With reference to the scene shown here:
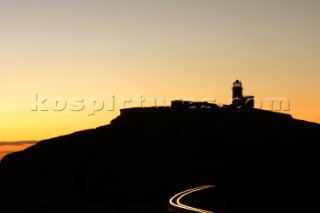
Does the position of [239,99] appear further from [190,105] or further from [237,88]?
[190,105]

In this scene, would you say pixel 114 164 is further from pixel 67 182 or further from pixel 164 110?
pixel 164 110

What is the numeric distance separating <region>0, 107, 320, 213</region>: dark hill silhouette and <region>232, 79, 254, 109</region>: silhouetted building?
1.60 meters

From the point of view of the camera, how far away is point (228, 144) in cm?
7069

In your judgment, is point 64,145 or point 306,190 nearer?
point 306,190

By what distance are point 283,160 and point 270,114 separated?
15.1 m

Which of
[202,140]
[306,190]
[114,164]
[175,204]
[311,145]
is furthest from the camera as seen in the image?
[311,145]

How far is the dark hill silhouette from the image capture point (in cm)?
5775

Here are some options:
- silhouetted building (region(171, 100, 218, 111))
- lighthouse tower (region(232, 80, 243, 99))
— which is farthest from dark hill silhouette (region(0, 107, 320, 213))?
lighthouse tower (region(232, 80, 243, 99))

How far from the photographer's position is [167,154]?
6538 centimetres

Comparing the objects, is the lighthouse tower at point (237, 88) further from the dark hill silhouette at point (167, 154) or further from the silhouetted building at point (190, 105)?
the silhouetted building at point (190, 105)

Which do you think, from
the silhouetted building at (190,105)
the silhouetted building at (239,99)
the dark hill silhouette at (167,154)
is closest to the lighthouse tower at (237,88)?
the silhouetted building at (239,99)

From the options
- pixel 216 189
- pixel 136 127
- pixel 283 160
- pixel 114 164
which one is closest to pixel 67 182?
pixel 114 164

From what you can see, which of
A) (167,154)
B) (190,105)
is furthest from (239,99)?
(167,154)

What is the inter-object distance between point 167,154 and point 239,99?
20214mm
